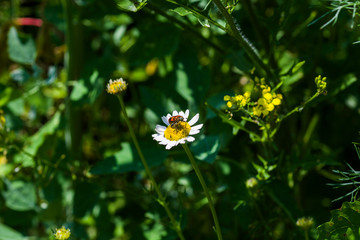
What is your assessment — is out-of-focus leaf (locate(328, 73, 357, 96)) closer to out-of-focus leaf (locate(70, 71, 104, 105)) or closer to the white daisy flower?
the white daisy flower

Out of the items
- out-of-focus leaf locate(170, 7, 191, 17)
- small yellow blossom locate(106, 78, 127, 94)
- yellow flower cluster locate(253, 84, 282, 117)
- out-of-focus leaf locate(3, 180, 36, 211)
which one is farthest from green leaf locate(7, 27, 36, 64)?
yellow flower cluster locate(253, 84, 282, 117)

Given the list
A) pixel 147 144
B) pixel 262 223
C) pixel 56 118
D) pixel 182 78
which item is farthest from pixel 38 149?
pixel 262 223

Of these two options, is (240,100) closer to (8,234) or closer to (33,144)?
(33,144)

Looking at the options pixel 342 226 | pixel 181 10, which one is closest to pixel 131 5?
pixel 181 10

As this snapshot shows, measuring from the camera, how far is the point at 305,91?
57.7 inches

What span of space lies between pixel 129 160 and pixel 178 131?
341 mm

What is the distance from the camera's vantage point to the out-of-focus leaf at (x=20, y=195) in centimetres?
142

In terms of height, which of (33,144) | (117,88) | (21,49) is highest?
(21,49)

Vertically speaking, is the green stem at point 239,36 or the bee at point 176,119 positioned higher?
the green stem at point 239,36

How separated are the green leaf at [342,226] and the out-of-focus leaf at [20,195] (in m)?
0.90

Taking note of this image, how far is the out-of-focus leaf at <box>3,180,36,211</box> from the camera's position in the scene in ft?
4.66

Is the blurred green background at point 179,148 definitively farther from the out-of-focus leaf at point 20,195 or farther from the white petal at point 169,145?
the white petal at point 169,145

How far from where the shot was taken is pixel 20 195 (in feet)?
4.68

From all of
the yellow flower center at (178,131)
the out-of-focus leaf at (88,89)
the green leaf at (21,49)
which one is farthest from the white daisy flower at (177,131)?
the green leaf at (21,49)
